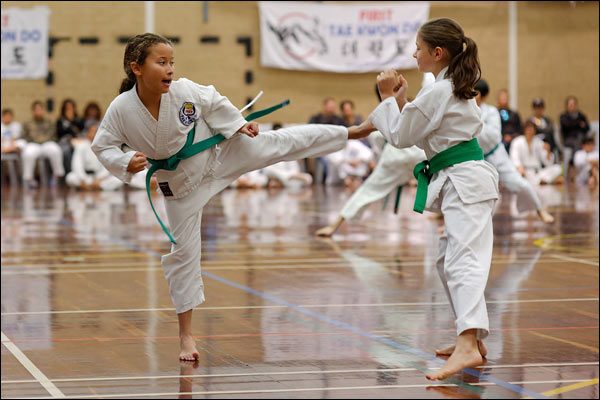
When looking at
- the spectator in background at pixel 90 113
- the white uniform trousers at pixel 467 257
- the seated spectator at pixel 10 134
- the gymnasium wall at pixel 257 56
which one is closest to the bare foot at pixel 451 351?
the white uniform trousers at pixel 467 257

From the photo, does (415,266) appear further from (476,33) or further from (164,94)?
(476,33)

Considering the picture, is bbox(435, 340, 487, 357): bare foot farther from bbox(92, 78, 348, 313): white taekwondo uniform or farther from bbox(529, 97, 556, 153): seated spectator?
bbox(529, 97, 556, 153): seated spectator

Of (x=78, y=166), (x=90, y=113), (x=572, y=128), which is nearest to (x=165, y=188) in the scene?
(x=78, y=166)

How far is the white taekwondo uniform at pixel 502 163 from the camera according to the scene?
8523 millimetres

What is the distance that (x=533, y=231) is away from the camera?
9.39m

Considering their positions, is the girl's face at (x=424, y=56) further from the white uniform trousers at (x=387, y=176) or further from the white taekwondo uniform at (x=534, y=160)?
the white taekwondo uniform at (x=534, y=160)

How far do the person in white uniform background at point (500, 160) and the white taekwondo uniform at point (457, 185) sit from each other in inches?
175

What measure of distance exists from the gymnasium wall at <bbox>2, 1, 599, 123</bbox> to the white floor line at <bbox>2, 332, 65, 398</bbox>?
1398cm

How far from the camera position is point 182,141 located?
401 cm

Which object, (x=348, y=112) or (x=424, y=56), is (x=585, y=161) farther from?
(x=424, y=56)

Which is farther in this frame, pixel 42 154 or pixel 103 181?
pixel 42 154

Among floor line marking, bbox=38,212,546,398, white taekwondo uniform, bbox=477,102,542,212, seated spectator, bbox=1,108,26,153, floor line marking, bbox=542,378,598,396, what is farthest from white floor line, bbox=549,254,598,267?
seated spectator, bbox=1,108,26,153

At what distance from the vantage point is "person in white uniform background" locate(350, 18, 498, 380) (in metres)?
3.89

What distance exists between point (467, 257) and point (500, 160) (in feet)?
18.2
